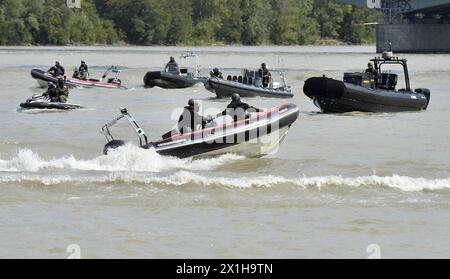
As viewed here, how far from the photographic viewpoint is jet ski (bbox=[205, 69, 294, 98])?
40.6m

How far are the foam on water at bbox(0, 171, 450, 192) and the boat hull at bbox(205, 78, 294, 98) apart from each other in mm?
21330

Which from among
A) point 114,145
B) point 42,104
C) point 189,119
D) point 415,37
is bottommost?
point 415,37

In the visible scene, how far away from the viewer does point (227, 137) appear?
21.0 metres

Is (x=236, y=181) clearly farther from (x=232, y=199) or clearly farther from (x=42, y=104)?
(x=42, y=104)

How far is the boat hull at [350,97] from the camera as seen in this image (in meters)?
33.1

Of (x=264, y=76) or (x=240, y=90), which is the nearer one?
(x=240, y=90)

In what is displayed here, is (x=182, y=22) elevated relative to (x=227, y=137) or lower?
lower

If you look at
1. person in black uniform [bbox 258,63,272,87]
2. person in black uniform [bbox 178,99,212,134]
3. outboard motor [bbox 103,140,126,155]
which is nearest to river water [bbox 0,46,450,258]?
outboard motor [bbox 103,140,126,155]

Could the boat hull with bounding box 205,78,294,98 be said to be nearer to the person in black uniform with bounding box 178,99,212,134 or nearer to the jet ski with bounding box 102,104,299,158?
the jet ski with bounding box 102,104,299,158

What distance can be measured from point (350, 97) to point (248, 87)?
26.2ft

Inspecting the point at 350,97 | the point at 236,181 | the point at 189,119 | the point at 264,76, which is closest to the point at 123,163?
the point at 189,119

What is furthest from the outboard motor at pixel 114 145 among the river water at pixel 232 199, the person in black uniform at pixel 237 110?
the person in black uniform at pixel 237 110

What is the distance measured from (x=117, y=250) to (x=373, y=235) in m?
3.32
